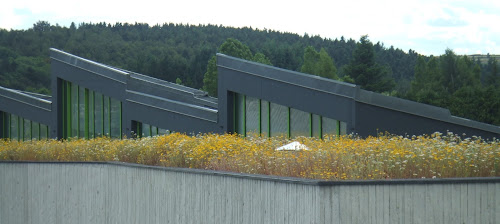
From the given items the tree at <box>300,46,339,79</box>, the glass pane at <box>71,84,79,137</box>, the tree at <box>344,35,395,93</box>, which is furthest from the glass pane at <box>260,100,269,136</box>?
the tree at <box>300,46,339,79</box>

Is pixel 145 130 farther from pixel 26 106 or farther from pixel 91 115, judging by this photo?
pixel 26 106

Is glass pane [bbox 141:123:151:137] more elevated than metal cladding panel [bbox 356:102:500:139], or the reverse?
metal cladding panel [bbox 356:102:500:139]

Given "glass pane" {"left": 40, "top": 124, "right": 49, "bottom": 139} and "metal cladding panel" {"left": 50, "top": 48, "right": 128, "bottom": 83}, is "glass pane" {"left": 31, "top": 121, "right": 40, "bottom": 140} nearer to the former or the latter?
"glass pane" {"left": 40, "top": 124, "right": 49, "bottom": 139}

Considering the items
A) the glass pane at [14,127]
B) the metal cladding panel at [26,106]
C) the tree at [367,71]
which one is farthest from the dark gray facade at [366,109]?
the tree at [367,71]

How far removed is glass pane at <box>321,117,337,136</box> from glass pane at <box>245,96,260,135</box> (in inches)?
99.9

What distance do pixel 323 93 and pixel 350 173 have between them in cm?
960

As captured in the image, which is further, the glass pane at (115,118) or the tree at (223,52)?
the tree at (223,52)

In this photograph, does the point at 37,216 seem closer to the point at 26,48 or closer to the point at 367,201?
the point at 367,201

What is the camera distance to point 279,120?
20.8 meters

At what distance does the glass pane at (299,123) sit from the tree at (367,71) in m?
61.6

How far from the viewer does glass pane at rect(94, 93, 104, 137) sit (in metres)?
29.1

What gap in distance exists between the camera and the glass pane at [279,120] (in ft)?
67.5

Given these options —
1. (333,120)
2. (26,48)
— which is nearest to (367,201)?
(333,120)

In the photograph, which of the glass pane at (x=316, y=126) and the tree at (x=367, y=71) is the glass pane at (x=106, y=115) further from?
the tree at (x=367, y=71)
